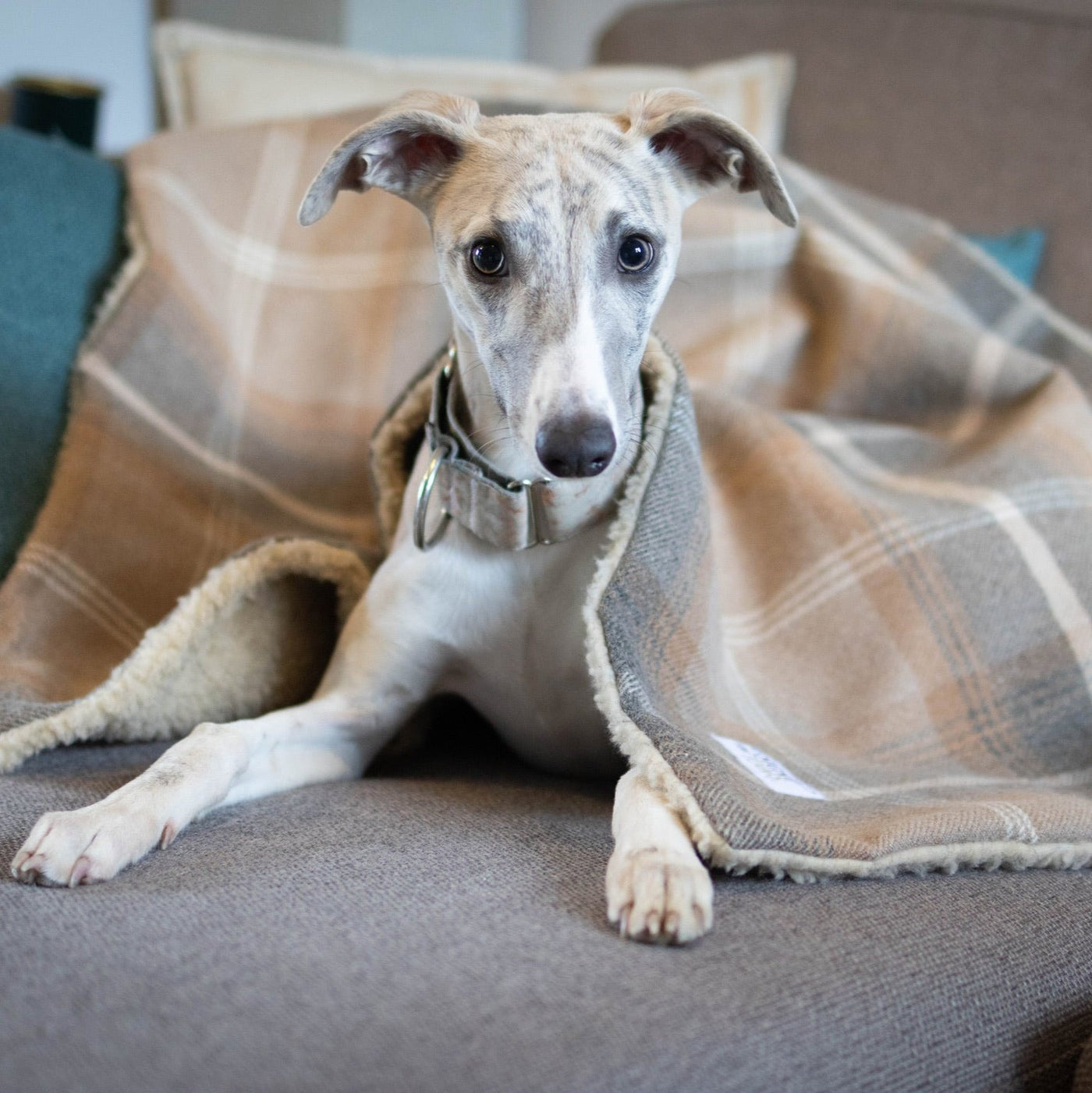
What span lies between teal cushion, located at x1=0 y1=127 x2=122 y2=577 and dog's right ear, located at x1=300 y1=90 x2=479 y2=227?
0.58 metres

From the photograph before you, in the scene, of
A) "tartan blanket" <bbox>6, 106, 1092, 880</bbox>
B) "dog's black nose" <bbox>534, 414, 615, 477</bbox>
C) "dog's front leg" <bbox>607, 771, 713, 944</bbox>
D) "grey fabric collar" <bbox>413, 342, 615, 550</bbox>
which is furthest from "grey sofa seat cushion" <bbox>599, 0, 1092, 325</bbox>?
"dog's front leg" <bbox>607, 771, 713, 944</bbox>

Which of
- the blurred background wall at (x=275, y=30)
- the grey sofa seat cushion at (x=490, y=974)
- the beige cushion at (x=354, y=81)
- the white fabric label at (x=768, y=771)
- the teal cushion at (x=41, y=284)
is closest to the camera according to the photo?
the grey sofa seat cushion at (x=490, y=974)

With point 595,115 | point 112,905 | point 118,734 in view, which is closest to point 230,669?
point 118,734

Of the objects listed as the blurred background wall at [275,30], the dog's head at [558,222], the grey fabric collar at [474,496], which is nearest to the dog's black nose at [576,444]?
the dog's head at [558,222]

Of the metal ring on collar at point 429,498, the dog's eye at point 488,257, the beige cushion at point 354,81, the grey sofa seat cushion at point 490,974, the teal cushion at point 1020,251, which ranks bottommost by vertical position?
the grey sofa seat cushion at point 490,974

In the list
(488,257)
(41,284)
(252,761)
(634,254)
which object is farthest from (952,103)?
(252,761)

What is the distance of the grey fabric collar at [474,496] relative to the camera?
132cm

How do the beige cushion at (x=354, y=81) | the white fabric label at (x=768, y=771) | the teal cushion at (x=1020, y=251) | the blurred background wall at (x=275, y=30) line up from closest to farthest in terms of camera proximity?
the white fabric label at (x=768, y=771) < the teal cushion at (x=1020, y=251) < the beige cushion at (x=354, y=81) < the blurred background wall at (x=275, y=30)

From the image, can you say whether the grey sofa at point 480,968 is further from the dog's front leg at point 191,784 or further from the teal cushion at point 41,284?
the teal cushion at point 41,284

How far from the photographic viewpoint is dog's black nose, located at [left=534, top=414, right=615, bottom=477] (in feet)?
3.58

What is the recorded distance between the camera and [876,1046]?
915 millimetres

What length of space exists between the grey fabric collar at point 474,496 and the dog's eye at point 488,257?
17 cm

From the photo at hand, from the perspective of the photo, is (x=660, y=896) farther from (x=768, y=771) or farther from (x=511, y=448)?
(x=511, y=448)

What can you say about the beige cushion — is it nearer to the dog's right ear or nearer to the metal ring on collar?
the dog's right ear
